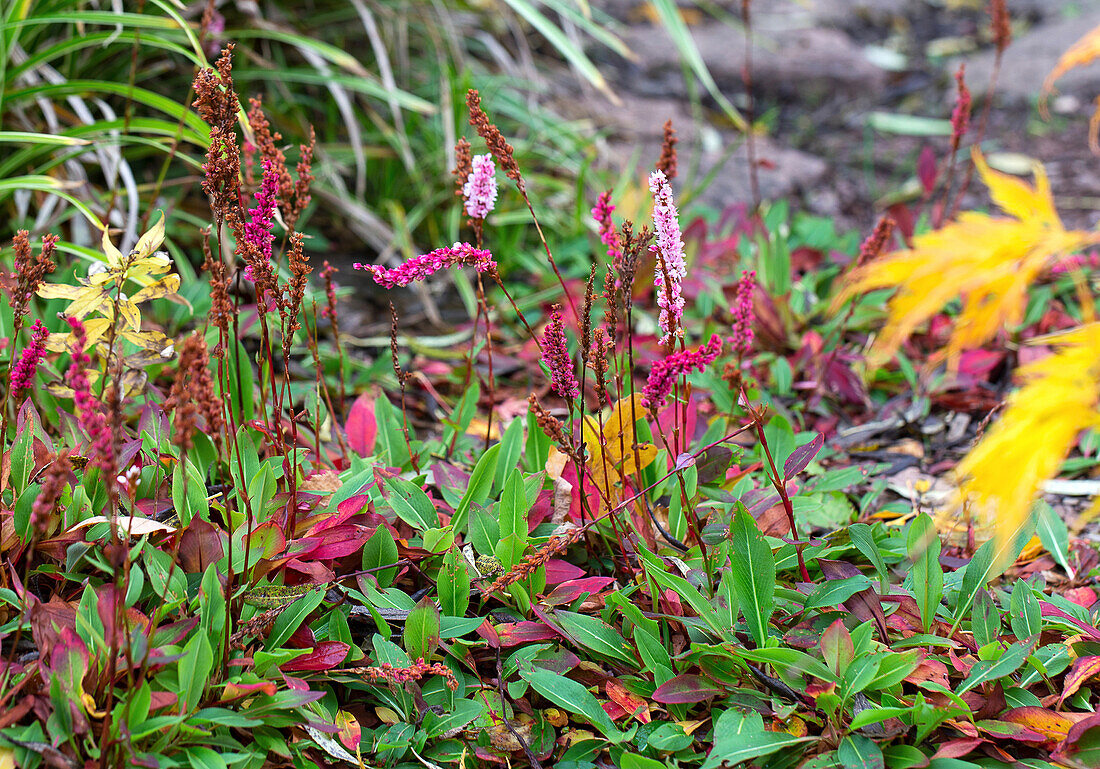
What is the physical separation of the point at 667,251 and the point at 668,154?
1.49ft

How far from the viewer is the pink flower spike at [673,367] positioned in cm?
137

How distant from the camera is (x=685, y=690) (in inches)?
54.7

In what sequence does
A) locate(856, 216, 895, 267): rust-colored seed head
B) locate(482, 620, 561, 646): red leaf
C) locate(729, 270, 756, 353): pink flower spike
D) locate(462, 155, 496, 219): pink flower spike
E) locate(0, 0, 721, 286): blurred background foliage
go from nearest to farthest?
1. locate(482, 620, 561, 646): red leaf
2. locate(462, 155, 496, 219): pink flower spike
3. locate(729, 270, 756, 353): pink flower spike
4. locate(856, 216, 895, 267): rust-colored seed head
5. locate(0, 0, 721, 286): blurred background foliage

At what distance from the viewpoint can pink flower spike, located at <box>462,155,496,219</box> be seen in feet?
5.24

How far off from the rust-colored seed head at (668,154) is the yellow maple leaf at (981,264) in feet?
2.53

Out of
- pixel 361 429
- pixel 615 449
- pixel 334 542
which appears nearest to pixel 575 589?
pixel 615 449

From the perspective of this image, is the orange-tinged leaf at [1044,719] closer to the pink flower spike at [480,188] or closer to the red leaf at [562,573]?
the red leaf at [562,573]

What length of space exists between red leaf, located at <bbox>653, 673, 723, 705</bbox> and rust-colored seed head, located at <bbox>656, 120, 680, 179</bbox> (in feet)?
3.14

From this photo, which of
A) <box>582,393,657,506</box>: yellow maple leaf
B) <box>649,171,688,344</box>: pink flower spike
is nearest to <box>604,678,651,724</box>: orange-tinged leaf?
<box>582,393,657,506</box>: yellow maple leaf

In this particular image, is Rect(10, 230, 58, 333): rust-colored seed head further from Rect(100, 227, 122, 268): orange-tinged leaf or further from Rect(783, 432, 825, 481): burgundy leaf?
Rect(783, 432, 825, 481): burgundy leaf

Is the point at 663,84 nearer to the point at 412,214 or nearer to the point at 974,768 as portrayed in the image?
the point at 412,214

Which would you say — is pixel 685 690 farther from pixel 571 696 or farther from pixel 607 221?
pixel 607 221

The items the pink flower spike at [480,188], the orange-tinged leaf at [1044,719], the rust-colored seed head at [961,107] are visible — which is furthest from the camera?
the rust-colored seed head at [961,107]

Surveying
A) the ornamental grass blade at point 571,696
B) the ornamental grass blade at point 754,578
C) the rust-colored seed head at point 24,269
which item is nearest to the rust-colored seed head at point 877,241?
the ornamental grass blade at point 754,578
